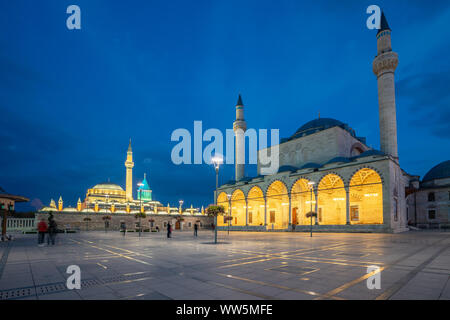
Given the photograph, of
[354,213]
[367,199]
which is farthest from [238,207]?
[367,199]

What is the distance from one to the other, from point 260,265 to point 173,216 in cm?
5521

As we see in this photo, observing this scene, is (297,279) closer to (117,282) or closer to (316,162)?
(117,282)

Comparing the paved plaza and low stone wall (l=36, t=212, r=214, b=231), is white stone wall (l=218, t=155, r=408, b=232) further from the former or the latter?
the paved plaza

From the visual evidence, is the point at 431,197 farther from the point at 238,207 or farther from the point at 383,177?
the point at 238,207

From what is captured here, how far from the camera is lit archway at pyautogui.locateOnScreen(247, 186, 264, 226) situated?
51562 mm

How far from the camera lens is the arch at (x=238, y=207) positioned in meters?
56.6

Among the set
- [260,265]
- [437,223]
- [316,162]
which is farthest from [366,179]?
[260,265]

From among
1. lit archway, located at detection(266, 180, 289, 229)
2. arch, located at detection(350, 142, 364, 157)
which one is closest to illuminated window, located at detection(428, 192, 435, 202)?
arch, located at detection(350, 142, 364, 157)

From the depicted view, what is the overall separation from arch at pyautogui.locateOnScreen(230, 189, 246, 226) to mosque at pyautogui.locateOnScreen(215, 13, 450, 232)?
23cm

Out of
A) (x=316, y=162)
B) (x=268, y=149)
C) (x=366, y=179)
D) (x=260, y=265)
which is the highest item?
(x=268, y=149)

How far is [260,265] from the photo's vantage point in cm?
905

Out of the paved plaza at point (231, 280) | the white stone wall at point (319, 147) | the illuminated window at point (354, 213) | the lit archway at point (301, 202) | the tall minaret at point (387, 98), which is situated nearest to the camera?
the paved plaza at point (231, 280)

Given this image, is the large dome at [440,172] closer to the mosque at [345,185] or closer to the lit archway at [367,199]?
the mosque at [345,185]

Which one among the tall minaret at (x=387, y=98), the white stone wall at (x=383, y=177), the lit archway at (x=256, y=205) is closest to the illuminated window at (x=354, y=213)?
the white stone wall at (x=383, y=177)
